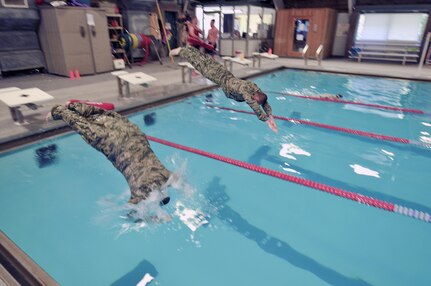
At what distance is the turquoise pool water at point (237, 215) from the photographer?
2.46m

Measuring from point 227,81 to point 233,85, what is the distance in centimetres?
25

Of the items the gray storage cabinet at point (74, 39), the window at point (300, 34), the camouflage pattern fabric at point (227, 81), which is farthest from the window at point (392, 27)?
the camouflage pattern fabric at point (227, 81)

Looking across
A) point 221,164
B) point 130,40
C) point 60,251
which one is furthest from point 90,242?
point 130,40

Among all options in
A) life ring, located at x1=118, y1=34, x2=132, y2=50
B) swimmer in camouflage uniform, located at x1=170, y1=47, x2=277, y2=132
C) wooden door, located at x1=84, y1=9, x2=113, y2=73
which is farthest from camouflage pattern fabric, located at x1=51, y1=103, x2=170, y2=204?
life ring, located at x1=118, y1=34, x2=132, y2=50

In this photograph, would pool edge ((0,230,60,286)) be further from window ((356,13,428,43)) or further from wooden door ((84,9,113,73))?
window ((356,13,428,43))

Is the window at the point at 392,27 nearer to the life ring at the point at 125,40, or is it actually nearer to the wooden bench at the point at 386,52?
the wooden bench at the point at 386,52

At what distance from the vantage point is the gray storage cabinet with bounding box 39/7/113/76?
8328 millimetres

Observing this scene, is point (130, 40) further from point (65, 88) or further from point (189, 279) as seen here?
point (189, 279)

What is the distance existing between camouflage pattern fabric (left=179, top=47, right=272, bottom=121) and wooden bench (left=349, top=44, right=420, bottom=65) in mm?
12090

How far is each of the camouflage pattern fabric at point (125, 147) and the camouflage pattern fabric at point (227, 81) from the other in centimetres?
205

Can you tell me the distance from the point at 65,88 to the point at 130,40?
4011 millimetres

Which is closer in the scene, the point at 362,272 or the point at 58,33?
the point at 362,272

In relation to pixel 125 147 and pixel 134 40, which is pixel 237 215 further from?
pixel 134 40

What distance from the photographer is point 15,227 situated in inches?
111
